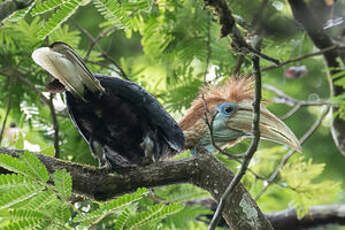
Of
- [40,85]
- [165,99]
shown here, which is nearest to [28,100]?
[40,85]

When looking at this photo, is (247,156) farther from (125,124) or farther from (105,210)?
(125,124)

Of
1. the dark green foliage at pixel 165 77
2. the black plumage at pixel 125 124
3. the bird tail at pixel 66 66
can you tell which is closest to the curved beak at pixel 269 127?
the dark green foliage at pixel 165 77

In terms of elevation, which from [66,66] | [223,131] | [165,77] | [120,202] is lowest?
[165,77]

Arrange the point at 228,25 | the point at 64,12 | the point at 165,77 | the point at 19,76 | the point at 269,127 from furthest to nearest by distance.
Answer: the point at 165,77
the point at 19,76
the point at 269,127
the point at 64,12
the point at 228,25

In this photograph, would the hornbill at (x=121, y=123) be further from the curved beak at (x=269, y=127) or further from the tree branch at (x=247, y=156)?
the tree branch at (x=247, y=156)

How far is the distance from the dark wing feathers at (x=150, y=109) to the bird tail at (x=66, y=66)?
12.3 inches

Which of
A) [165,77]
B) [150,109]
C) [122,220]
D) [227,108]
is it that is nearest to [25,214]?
[122,220]

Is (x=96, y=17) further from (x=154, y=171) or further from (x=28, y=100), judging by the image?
(x=154, y=171)

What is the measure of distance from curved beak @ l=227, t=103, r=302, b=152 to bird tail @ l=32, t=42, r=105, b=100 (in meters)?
1.32

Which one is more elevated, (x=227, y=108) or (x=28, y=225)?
(x=28, y=225)

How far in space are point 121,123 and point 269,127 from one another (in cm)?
113

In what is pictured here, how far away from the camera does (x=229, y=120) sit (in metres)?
4.84

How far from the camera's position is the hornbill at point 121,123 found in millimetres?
4148

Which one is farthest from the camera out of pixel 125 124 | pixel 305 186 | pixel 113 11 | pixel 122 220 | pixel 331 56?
pixel 331 56
